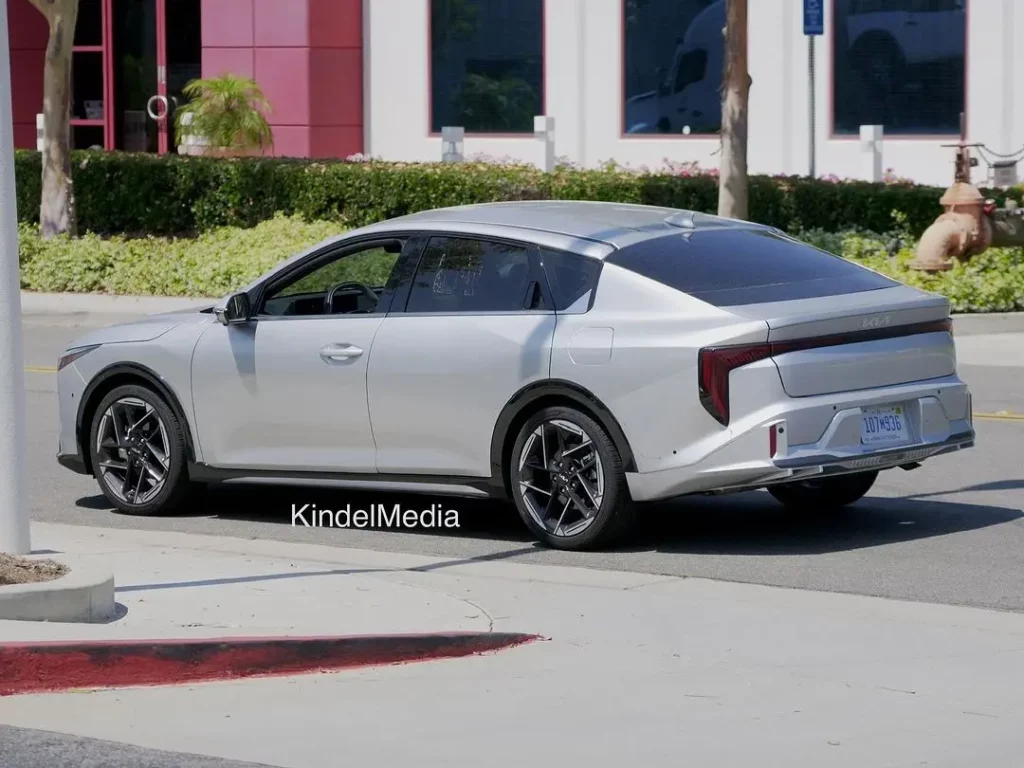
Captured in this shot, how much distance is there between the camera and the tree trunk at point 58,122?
24.1 meters

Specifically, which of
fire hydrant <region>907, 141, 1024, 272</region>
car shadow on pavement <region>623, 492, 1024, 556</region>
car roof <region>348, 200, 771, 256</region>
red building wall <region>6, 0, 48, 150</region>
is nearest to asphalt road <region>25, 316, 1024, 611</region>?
car shadow on pavement <region>623, 492, 1024, 556</region>

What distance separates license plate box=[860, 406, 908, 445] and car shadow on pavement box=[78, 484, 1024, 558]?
1.87 feet

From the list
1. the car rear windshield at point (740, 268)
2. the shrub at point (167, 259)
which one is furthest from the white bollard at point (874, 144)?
the car rear windshield at point (740, 268)

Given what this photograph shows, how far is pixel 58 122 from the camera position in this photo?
24.5 m

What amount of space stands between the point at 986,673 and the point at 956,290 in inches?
484

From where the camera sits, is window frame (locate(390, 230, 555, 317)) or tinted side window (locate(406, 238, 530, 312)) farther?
tinted side window (locate(406, 238, 530, 312))

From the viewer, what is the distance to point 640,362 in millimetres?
8664

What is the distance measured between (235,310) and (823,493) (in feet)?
10.5

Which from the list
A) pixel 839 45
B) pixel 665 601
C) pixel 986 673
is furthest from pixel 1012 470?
pixel 839 45

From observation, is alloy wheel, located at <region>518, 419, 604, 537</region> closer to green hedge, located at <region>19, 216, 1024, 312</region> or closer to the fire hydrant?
the fire hydrant

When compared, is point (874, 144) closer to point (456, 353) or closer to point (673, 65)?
point (673, 65)

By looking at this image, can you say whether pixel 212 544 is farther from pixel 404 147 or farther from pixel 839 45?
pixel 404 147

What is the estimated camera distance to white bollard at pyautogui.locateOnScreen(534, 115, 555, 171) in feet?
87.5

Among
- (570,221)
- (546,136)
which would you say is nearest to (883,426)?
(570,221)
